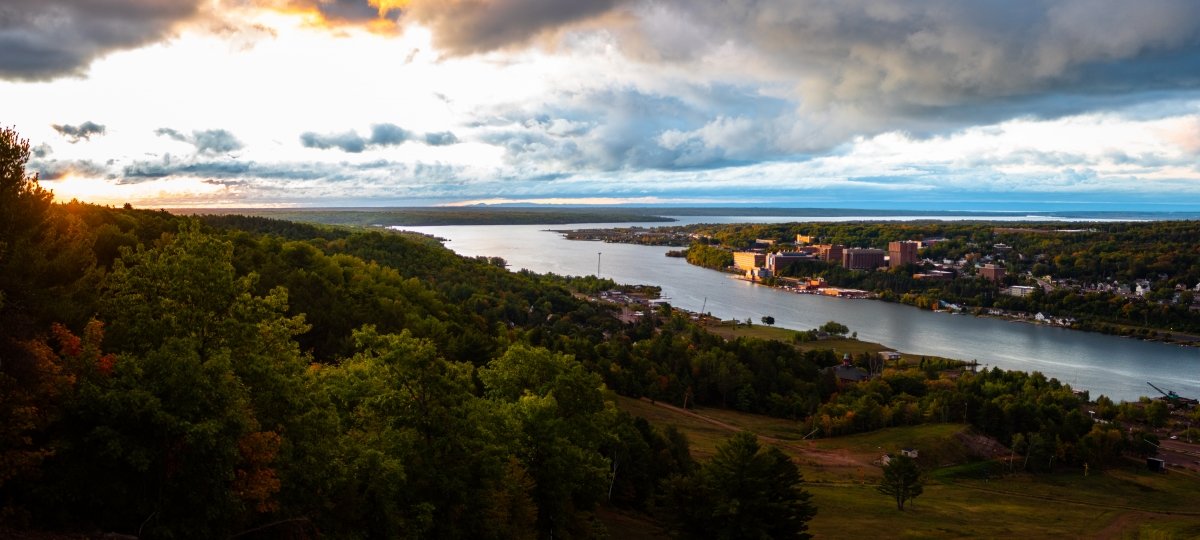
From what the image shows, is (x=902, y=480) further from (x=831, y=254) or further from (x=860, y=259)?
(x=831, y=254)

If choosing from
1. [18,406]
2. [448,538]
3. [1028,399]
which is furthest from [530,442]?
[1028,399]

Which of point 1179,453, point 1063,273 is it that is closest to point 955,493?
point 1179,453

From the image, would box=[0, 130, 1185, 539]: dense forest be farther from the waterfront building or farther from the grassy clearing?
the waterfront building

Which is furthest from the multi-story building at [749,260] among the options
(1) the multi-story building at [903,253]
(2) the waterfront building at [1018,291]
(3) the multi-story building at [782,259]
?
(2) the waterfront building at [1018,291]

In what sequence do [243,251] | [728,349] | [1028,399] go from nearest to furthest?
[243,251] → [1028,399] → [728,349]

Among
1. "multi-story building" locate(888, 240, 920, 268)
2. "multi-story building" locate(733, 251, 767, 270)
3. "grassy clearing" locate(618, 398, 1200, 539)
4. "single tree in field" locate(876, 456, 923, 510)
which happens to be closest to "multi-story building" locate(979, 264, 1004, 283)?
"multi-story building" locate(888, 240, 920, 268)

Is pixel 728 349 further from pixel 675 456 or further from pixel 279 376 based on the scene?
pixel 279 376

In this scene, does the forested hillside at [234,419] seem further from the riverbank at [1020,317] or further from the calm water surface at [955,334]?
the riverbank at [1020,317]
